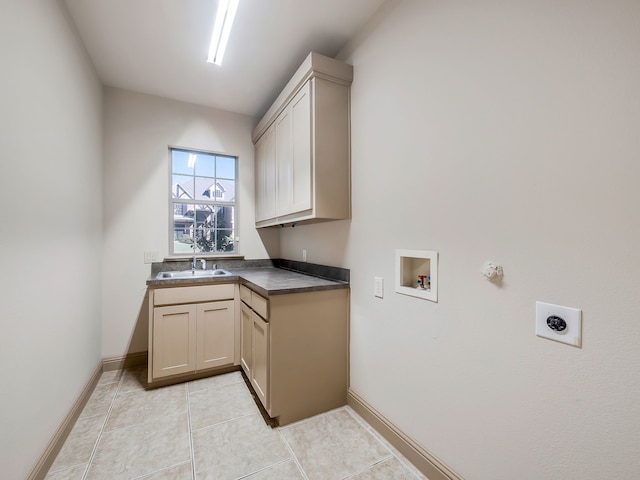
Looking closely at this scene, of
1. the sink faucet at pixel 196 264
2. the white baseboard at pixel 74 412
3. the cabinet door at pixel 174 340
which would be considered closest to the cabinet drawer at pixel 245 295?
the cabinet door at pixel 174 340

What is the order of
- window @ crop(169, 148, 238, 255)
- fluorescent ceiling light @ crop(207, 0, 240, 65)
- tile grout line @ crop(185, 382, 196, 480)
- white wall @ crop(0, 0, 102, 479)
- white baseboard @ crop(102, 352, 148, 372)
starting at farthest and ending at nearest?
window @ crop(169, 148, 238, 255) → white baseboard @ crop(102, 352, 148, 372) → fluorescent ceiling light @ crop(207, 0, 240, 65) → tile grout line @ crop(185, 382, 196, 480) → white wall @ crop(0, 0, 102, 479)

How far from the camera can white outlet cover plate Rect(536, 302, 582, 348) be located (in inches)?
35.5

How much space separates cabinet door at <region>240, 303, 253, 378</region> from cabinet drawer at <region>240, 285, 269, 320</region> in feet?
0.26

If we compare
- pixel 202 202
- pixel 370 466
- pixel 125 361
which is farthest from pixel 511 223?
pixel 125 361

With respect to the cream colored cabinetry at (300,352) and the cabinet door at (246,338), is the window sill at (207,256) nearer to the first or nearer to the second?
the cabinet door at (246,338)

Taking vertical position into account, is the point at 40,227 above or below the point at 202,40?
below

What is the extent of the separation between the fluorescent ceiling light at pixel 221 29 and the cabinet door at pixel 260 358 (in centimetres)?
204

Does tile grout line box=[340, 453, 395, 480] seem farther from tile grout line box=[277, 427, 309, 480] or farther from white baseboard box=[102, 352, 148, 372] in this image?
white baseboard box=[102, 352, 148, 372]

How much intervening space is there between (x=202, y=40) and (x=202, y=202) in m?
1.58

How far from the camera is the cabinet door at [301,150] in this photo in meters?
2.02

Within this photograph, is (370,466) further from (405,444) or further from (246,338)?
(246,338)

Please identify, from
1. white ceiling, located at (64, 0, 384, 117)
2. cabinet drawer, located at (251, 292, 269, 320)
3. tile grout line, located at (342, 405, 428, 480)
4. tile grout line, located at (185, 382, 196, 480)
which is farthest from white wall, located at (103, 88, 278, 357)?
tile grout line, located at (342, 405, 428, 480)

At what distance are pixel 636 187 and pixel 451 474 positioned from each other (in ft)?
4.61

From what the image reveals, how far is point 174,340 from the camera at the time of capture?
7.84 ft
